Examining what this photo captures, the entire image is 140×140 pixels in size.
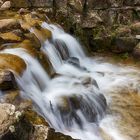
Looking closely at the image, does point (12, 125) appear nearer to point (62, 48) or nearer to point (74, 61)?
point (74, 61)

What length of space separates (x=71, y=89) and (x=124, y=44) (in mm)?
5121

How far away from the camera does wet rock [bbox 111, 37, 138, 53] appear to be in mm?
13243

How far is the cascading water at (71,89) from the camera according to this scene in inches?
306

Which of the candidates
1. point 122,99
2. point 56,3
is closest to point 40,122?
point 122,99

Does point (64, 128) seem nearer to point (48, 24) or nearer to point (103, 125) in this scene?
point (103, 125)

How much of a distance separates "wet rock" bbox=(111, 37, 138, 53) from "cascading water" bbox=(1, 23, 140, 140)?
1439 millimetres

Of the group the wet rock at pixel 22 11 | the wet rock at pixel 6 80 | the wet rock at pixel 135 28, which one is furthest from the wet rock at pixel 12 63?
the wet rock at pixel 135 28

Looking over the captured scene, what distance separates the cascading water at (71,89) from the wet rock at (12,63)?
0.19 meters

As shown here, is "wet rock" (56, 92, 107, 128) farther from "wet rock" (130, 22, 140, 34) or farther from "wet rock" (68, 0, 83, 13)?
"wet rock" (68, 0, 83, 13)

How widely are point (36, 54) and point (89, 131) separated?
2.90 m

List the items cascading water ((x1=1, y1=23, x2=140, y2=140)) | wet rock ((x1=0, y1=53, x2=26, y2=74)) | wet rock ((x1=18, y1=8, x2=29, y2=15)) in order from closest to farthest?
cascading water ((x1=1, y1=23, x2=140, y2=140)) < wet rock ((x1=0, y1=53, x2=26, y2=74)) < wet rock ((x1=18, y1=8, x2=29, y2=15))

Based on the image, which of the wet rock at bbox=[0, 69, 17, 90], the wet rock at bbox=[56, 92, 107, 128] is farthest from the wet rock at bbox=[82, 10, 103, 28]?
the wet rock at bbox=[0, 69, 17, 90]

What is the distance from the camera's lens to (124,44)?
13.3 metres

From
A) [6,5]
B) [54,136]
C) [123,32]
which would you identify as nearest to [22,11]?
[6,5]
